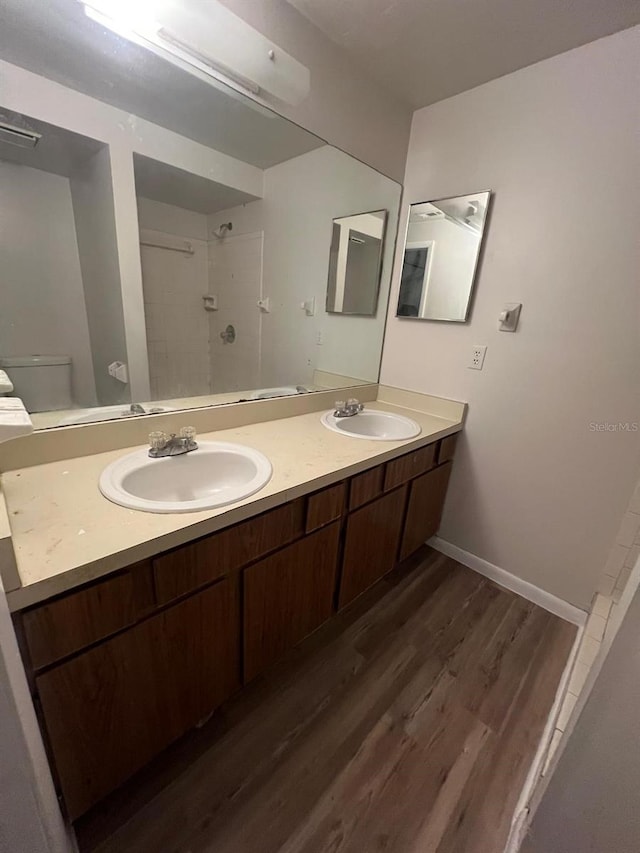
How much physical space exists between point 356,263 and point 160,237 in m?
1.00

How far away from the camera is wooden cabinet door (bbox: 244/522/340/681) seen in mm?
1026

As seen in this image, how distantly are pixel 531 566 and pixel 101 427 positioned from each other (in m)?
1.96

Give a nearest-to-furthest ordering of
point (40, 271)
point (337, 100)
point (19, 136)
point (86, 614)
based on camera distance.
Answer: point (86, 614) → point (19, 136) → point (40, 271) → point (337, 100)

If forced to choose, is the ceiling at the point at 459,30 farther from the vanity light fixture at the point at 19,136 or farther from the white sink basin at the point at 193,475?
the white sink basin at the point at 193,475

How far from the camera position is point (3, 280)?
972 mm

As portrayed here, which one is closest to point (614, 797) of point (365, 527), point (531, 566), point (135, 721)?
point (365, 527)

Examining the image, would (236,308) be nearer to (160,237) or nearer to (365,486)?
(160,237)

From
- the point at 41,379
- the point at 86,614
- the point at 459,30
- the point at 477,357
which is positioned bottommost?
the point at 86,614

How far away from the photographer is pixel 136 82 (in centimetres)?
104

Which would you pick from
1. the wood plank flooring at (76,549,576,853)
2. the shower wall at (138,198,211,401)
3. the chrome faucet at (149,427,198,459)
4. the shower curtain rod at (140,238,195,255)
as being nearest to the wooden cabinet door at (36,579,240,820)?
the wood plank flooring at (76,549,576,853)

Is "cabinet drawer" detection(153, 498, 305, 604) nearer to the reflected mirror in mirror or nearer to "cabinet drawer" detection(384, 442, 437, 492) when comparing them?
"cabinet drawer" detection(384, 442, 437, 492)

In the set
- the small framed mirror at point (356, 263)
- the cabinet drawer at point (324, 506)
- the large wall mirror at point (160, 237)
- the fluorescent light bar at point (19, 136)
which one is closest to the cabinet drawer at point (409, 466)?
the cabinet drawer at point (324, 506)

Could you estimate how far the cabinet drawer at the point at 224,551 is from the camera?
79cm

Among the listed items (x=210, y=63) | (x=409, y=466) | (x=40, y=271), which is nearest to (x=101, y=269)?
(x=40, y=271)
